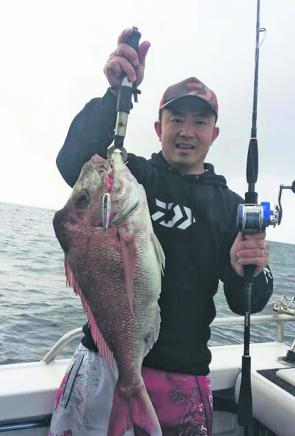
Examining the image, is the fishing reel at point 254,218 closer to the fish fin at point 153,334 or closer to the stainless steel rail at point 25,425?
the fish fin at point 153,334

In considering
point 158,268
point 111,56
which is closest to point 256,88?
point 111,56

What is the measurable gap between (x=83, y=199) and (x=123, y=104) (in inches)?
14.8

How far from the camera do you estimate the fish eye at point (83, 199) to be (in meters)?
1.70

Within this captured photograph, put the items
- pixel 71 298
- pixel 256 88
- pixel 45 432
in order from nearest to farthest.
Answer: pixel 45 432 → pixel 256 88 → pixel 71 298

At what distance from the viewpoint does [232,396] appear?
287 centimetres

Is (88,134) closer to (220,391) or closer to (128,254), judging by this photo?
(128,254)

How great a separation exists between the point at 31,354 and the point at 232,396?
10.9 ft

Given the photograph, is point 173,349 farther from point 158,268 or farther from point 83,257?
point 83,257

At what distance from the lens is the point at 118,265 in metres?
1.68

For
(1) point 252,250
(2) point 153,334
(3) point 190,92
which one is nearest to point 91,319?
(2) point 153,334

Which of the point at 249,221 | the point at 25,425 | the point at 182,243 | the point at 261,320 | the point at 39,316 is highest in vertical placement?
the point at 249,221

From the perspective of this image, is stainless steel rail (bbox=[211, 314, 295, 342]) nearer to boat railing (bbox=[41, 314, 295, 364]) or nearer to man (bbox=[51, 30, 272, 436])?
boat railing (bbox=[41, 314, 295, 364])

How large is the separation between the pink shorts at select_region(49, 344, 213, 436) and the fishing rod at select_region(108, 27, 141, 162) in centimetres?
91

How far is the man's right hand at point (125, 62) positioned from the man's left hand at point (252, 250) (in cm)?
76
